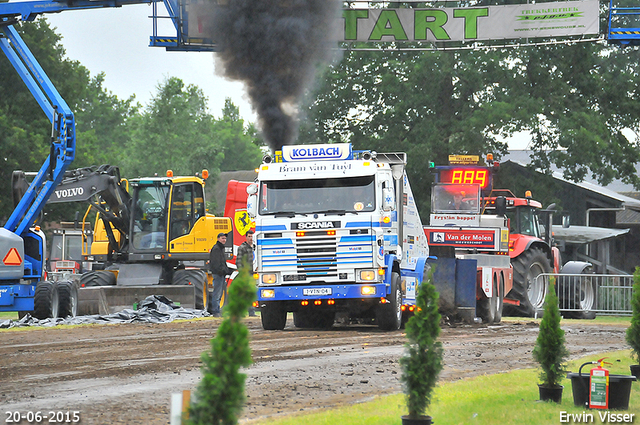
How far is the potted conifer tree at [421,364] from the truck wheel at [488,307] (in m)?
14.2

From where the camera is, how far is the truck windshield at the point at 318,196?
16.3 meters

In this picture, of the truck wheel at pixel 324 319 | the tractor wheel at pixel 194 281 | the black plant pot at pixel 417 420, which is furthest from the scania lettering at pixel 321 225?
the black plant pot at pixel 417 420

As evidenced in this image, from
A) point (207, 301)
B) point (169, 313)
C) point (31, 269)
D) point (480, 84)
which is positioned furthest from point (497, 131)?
point (31, 269)

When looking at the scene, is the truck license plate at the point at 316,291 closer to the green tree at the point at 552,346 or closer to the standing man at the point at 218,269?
the standing man at the point at 218,269

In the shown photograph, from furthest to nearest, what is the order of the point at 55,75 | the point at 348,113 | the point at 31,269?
the point at 55,75
the point at 348,113
the point at 31,269

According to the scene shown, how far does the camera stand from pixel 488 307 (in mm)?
20609

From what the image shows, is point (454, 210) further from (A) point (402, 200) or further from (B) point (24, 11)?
(B) point (24, 11)

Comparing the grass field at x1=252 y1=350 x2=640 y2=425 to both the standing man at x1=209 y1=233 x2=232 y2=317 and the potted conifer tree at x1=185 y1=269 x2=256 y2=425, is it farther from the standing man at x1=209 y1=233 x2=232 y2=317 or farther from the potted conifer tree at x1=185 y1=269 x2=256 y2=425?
the standing man at x1=209 y1=233 x2=232 y2=317

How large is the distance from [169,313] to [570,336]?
921 centimetres

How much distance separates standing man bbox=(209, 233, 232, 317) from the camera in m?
21.8

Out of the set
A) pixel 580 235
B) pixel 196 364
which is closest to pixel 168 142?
pixel 580 235

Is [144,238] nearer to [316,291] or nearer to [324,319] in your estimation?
[324,319]

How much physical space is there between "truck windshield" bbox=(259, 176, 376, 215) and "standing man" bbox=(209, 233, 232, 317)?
549 cm

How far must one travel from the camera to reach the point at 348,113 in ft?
123
